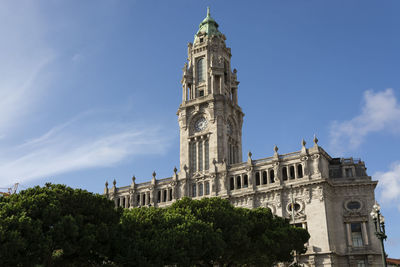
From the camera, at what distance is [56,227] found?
35.1 m

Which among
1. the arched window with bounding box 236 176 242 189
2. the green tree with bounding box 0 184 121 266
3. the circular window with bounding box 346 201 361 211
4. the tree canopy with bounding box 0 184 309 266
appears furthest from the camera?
the arched window with bounding box 236 176 242 189

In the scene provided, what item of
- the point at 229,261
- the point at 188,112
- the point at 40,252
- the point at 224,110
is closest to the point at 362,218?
the point at 229,261

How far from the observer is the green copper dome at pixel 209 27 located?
9175cm

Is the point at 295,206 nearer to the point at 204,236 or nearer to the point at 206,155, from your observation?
the point at 206,155

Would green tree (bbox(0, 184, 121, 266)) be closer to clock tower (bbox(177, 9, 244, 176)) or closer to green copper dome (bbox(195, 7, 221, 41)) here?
clock tower (bbox(177, 9, 244, 176))

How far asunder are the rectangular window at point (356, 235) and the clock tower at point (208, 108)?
77.8 feet

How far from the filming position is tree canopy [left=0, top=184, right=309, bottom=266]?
33.7m

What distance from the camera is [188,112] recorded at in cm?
8519

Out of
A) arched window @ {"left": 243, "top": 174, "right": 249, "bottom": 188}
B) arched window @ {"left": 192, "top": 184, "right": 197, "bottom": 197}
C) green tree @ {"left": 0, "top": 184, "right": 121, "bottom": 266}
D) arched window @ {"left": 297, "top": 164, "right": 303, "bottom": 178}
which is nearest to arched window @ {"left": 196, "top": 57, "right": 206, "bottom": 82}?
arched window @ {"left": 192, "top": 184, "right": 197, "bottom": 197}

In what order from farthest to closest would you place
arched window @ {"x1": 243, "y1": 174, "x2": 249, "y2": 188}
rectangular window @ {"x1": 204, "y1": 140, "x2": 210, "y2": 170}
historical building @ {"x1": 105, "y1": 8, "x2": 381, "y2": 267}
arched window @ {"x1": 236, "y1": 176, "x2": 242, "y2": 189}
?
rectangular window @ {"x1": 204, "y1": 140, "x2": 210, "y2": 170} → arched window @ {"x1": 236, "y1": 176, "x2": 242, "y2": 189} → arched window @ {"x1": 243, "y1": 174, "x2": 249, "y2": 188} → historical building @ {"x1": 105, "y1": 8, "x2": 381, "y2": 267}

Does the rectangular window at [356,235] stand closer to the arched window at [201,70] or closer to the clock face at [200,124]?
the clock face at [200,124]

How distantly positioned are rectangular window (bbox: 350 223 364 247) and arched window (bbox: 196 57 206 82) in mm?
39577

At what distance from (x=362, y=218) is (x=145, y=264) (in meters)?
39.5

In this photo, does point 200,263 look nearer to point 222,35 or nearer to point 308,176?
point 308,176
